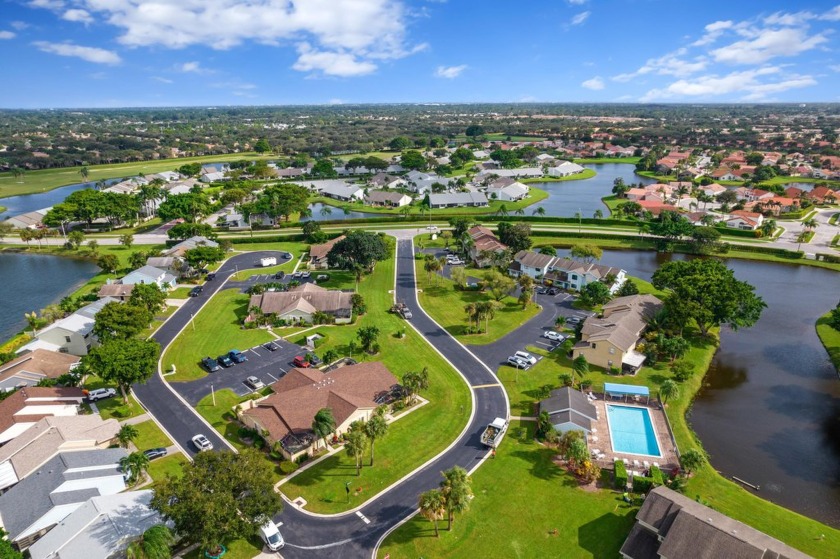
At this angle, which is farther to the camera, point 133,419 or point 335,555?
point 133,419

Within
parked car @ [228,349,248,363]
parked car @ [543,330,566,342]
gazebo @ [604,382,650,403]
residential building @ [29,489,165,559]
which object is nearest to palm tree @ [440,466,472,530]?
residential building @ [29,489,165,559]

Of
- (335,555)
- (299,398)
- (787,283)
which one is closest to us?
(335,555)

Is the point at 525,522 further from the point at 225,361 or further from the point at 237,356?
the point at 225,361

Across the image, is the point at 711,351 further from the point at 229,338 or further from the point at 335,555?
the point at 229,338

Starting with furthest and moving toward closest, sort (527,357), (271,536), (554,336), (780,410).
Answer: (554,336) < (527,357) < (780,410) < (271,536)

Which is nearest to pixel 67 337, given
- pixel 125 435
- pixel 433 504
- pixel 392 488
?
pixel 125 435

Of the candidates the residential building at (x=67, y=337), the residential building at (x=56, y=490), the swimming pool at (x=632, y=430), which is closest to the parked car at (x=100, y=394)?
the residential building at (x=67, y=337)

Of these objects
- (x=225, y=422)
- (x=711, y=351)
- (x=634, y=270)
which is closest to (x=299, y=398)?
(x=225, y=422)

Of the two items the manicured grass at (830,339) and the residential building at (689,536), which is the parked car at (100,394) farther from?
the manicured grass at (830,339)
